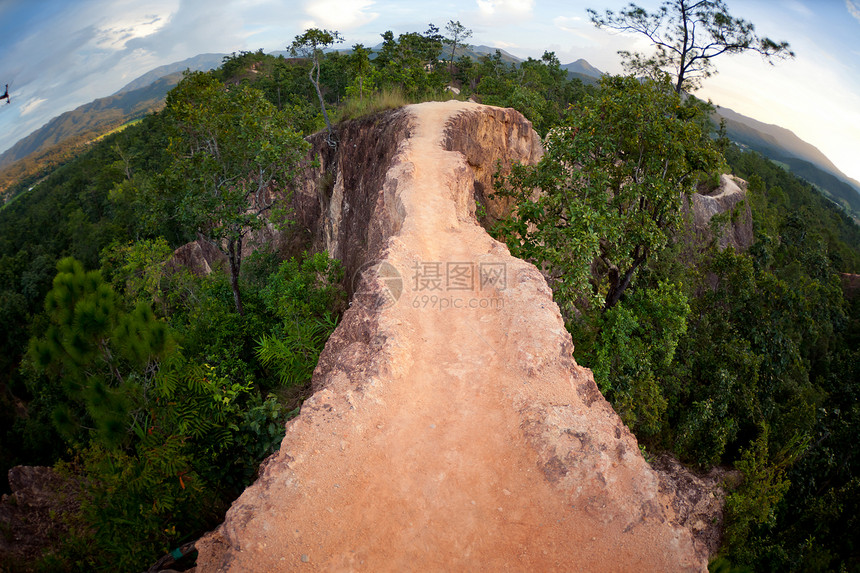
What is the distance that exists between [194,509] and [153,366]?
280cm

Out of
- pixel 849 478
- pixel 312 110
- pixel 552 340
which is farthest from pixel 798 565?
pixel 312 110

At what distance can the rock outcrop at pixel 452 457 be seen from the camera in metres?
4.11

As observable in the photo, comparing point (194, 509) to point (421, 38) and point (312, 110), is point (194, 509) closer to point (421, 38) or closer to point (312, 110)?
point (312, 110)

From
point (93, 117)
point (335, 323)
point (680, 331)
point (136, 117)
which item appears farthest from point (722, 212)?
point (93, 117)

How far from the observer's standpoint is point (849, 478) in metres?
14.6

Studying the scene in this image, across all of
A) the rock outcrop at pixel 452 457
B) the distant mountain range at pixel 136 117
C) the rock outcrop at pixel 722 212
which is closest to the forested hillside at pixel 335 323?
the rock outcrop at pixel 722 212

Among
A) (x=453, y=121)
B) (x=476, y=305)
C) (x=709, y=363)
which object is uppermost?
(x=453, y=121)

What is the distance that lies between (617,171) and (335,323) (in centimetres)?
872

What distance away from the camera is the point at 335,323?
10250mm

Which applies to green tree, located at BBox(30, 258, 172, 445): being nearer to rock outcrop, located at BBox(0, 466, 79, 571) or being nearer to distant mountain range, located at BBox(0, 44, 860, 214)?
rock outcrop, located at BBox(0, 466, 79, 571)

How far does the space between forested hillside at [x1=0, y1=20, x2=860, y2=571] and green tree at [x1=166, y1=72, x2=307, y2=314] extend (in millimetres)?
66

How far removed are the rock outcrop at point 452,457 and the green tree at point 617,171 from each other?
3068 mm

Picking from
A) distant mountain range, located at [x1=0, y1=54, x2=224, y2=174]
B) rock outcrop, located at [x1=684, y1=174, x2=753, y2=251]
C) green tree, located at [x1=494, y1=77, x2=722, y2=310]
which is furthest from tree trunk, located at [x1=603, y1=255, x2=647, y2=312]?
distant mountain range, located at [x1=0, y1=54, x2=224, y2=174]

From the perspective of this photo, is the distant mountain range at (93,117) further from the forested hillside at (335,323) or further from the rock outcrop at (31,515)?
the rock outcrop at (31,515)
